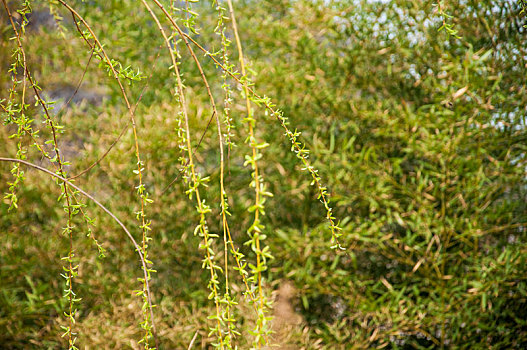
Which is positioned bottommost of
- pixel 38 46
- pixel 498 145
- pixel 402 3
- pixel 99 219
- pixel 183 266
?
pixel 183 266

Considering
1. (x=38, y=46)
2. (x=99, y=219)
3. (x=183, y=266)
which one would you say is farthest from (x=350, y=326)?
(x=38, y=46)

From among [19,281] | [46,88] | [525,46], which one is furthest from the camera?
[46,88]

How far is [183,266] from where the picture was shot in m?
2.52

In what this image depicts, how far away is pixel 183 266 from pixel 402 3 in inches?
66.2

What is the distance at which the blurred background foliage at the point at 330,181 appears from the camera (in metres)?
2.20

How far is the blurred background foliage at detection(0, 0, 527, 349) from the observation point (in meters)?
2.20

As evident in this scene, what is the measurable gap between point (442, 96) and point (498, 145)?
13.2 inches

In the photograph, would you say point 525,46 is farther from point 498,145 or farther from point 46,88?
point 46,88

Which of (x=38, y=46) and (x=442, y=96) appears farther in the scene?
(x=38, y=46)

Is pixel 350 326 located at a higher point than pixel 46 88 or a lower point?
lower

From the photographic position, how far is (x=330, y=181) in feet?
7.44

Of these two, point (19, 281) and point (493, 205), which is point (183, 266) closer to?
point (19, 281)

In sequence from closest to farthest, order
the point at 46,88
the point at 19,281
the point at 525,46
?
the point at 525,46 < the point at 19,281 < the point at 46,88

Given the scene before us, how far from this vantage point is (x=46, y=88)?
255 cm
